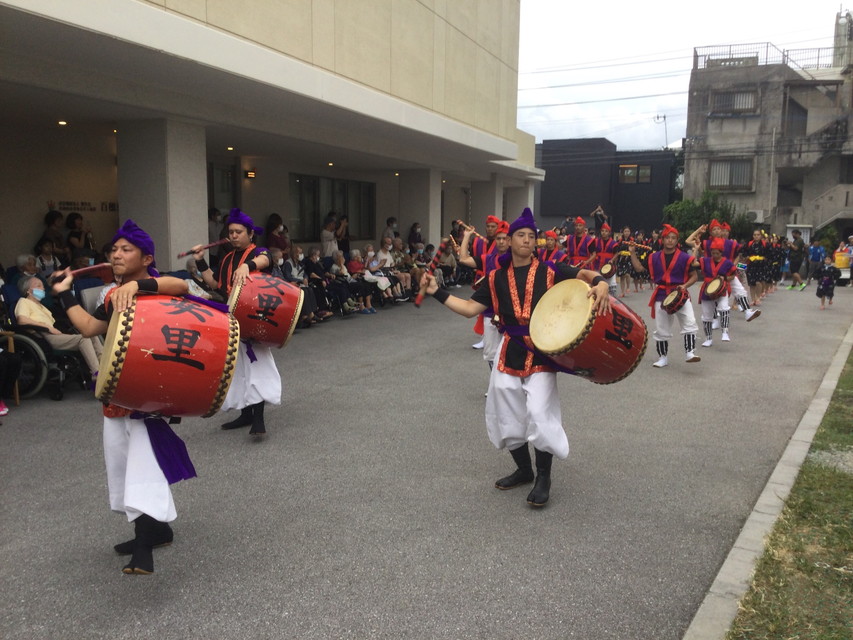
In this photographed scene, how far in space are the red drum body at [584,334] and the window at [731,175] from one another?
33940 mm

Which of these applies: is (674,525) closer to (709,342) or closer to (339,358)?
(339,358)

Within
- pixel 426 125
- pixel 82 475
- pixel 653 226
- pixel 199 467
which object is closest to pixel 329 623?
pixel 199 467

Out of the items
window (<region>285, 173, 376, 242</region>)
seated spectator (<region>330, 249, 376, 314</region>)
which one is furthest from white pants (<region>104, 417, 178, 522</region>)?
window (<region>285, 173, 376, 242</region>)

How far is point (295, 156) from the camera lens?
15359 mm

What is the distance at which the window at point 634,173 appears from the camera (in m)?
41.9

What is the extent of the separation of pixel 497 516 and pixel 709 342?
7511 mm

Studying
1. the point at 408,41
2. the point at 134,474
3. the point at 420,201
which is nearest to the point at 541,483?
the point at 134,474

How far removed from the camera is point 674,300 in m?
8.64

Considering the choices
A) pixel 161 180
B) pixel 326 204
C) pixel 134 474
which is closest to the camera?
pixel 134 474

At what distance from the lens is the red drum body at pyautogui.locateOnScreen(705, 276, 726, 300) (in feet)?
33.5

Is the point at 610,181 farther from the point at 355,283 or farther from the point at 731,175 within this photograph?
the point at 355,283

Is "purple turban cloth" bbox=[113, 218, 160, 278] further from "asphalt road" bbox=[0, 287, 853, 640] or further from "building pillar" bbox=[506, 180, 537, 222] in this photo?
"building pillar" bbox=[506, 180, 537, 222]

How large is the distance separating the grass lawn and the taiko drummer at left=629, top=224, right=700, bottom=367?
3.85 m

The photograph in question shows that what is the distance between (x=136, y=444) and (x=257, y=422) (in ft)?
7.55
